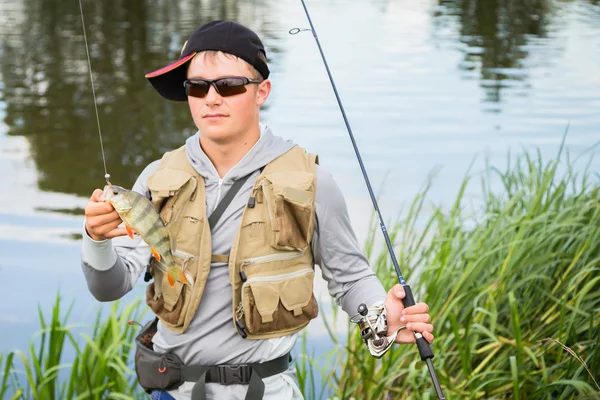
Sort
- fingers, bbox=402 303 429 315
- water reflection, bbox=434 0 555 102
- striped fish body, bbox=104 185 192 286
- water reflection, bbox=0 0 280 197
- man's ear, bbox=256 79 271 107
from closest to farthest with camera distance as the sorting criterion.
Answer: striped fish body, bbox=104 185 192 286, fingers, bbox=402 303 429 315, man's ear, bbox=256 79 271 107, water reflection, bbox=0 0 280 197, water reflection, bbox=434 0 555 102

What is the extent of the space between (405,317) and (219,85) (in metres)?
0.98

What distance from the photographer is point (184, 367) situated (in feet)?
10.1

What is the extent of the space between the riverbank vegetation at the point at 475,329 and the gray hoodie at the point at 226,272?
148cm

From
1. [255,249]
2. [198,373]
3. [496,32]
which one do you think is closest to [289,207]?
[255,249]

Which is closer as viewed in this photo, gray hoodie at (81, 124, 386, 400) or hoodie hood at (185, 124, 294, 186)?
gray hoodie at (81, 124, 386, 400)

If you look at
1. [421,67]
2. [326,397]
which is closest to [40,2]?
[421,67]

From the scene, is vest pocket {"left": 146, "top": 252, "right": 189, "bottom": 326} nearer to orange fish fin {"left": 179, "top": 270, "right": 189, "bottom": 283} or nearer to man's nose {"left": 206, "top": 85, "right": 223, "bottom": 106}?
orange fish fin {"left": 179, "top": 270, "right": 189, "bottom": 283}

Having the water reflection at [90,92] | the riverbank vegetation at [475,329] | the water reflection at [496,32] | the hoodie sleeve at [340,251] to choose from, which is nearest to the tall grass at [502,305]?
the riverbank vegetation at [475,329]

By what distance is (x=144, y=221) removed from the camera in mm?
2822

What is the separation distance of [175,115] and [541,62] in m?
9.35

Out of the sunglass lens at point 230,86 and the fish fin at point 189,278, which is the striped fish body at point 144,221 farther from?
the sunglass lens at point 230,86

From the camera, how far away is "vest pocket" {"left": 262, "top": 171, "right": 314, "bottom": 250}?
3.05 m

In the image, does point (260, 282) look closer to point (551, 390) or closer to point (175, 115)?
point (551, 390)

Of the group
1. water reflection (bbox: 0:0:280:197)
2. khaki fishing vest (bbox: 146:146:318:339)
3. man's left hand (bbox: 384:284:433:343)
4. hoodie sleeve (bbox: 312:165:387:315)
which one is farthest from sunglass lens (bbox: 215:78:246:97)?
water reflection (bbox: 0:0:280:197)
